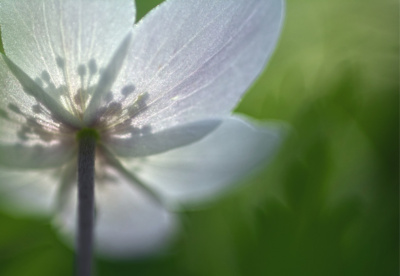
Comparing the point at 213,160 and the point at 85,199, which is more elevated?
the point at 213,160

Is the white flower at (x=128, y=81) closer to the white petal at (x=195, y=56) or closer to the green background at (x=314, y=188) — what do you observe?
the white petal at (x=195, y=56)

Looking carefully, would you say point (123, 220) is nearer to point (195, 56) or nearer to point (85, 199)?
point (85, 199)

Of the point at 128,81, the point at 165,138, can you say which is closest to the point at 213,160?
the point at 165,138

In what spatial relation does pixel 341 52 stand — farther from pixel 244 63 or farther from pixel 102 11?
pixel 102 11

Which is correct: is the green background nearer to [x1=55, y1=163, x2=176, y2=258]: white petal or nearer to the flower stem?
[x1=55, y1=163, x2=176, y2=258]: white petal

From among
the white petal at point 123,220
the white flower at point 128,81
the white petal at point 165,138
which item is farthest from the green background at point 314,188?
the white petal at point 165,138
